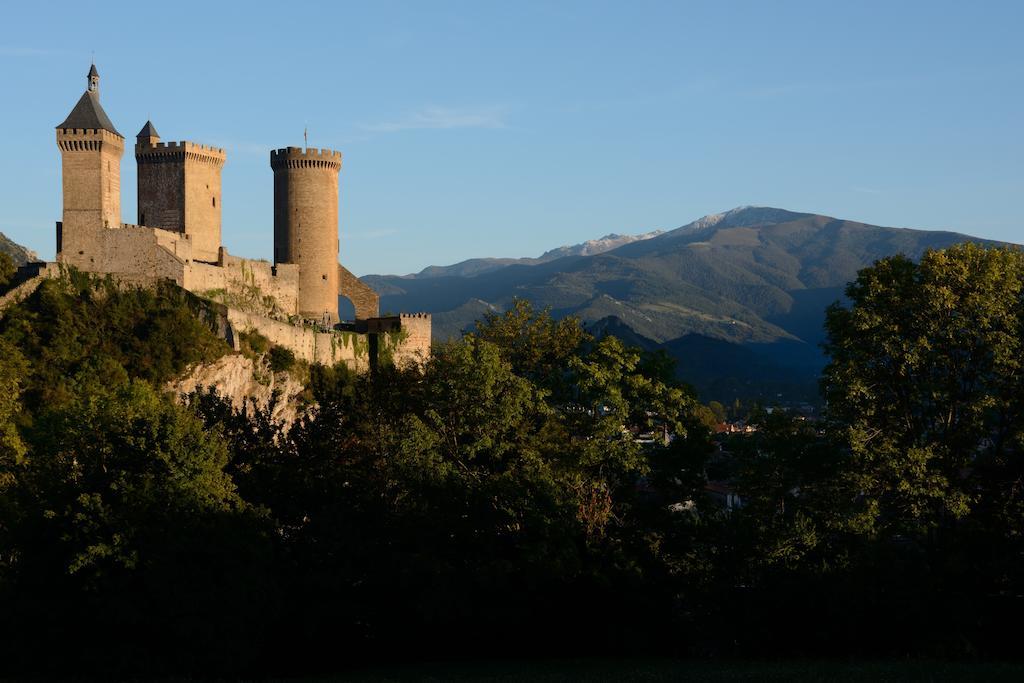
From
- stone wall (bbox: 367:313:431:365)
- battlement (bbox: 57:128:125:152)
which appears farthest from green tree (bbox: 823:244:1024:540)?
battlement (bbox: 57:128:125:152)

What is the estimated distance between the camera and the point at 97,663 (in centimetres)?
3055

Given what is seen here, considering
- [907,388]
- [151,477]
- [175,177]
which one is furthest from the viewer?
[175,177]

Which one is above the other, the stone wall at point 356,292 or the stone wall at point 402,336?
the stone wall at point 356,292

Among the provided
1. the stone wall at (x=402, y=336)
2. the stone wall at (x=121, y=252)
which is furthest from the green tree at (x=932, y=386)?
Result: the stone wall at (x=402, y=336)

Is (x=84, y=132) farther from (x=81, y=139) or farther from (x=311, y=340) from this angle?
(x=311, y=340)

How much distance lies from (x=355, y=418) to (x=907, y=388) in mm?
17746

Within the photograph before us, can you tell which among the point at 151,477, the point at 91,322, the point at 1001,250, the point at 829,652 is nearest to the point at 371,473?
the point at 151,477

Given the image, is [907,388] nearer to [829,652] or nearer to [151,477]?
[829,652]

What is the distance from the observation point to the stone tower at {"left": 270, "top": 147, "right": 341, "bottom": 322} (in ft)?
258

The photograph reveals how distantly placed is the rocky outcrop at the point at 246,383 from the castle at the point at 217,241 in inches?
72.3

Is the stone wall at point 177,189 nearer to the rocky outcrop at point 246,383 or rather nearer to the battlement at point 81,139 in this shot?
the battlement at point 81,139

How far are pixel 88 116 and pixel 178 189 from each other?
23.8ft

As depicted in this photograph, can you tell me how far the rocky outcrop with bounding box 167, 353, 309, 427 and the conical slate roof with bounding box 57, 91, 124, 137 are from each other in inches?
575

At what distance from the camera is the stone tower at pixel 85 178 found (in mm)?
65062
